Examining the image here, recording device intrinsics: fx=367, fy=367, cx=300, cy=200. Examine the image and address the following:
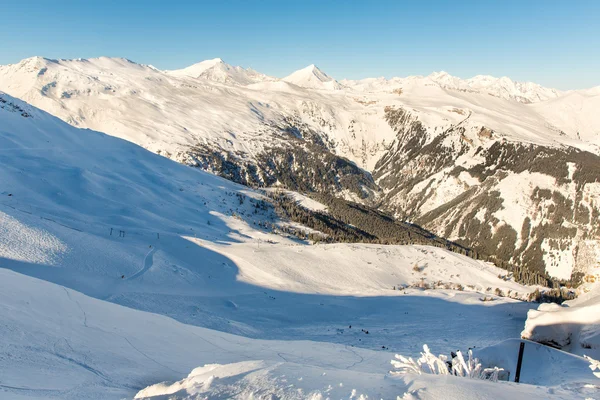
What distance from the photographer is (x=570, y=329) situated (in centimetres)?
1194

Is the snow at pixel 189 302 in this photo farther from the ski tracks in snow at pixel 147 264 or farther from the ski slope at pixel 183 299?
the ski tracks in snow at pixel 147 264

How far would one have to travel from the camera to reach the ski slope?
595 centimetres

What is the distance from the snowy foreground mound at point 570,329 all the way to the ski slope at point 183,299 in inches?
166

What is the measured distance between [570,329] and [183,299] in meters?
18.7

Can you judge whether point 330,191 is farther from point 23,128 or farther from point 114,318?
point 114,318

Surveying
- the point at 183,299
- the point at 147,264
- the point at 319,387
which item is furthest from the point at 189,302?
the point at 319,387

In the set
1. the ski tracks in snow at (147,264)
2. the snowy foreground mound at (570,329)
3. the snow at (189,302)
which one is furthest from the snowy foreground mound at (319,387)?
the ski tracks in snow at (147,264)

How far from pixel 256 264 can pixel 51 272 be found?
15.9 meters

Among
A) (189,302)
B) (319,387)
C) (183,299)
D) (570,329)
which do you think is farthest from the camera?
(183,299)

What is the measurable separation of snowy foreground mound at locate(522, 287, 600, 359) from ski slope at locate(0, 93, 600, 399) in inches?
166

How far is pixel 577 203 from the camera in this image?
13175cm

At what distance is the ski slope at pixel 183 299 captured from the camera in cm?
595

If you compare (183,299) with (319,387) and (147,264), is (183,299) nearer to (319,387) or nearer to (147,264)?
(147,264)

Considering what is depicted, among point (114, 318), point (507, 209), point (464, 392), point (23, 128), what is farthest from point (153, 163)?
point (507, 209)
